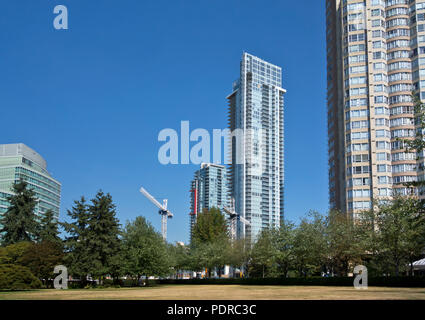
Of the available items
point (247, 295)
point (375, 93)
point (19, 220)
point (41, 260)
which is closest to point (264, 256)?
point (41, 260)

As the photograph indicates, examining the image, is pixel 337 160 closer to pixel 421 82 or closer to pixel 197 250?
pixel 421 82

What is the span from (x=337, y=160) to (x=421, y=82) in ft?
88.7

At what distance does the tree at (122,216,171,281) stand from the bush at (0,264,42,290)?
18.4 m

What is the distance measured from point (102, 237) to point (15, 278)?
17.4 meters

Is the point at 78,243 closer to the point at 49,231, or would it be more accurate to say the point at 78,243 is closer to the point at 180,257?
the point at 49,231

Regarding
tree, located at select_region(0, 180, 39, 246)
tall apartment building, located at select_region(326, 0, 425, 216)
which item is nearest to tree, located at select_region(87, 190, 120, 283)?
tree, located at select_region(0, 180, 39, 246)

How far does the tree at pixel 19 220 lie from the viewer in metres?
74.8

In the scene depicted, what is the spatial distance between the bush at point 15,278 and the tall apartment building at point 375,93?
72.3 m

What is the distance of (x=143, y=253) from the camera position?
75812mm

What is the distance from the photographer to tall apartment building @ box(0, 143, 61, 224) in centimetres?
16738

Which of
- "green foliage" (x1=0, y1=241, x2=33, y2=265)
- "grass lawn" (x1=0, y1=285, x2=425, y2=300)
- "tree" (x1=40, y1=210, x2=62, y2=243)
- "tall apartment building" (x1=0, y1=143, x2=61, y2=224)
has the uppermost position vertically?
"tall apartment building" (x1=0, y1=143, x2=61, y2=224)

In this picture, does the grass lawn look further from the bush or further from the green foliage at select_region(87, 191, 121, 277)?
the green foliage at select_region(87, 191, 121, 277)
